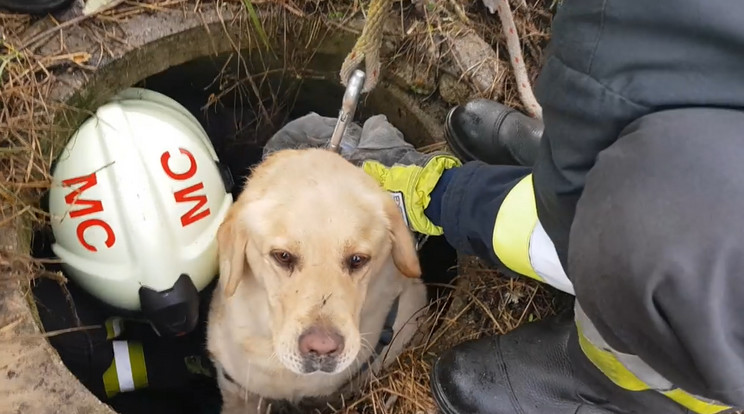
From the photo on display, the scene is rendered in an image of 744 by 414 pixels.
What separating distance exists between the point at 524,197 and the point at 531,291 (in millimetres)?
549

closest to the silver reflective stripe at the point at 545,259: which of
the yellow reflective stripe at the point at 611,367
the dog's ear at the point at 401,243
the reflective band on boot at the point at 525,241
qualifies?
the reflective band on boot at the point at 525,241

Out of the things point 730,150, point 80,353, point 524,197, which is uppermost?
point 730,150

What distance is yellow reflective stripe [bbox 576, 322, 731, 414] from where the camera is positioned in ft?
4.73

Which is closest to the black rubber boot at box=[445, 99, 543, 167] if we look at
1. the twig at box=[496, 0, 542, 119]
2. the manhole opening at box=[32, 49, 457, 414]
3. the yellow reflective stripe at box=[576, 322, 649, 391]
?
the twig at box=[496, 0, 542, 119]

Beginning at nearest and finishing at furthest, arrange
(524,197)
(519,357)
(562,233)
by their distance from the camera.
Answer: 1. (562,233)
2. (524,197)
3. (519,357)

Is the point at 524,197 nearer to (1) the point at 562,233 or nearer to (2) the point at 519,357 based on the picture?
(1) the point at 562,233

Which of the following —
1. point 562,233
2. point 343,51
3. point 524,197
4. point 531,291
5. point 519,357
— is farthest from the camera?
point 343,51

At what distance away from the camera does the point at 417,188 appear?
204 centimetres

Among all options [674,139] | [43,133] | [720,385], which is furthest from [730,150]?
[43,133]

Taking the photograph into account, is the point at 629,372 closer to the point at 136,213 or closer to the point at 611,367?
the point at 611,367

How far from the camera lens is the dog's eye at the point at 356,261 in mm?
1768

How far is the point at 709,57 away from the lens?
2.98 feet

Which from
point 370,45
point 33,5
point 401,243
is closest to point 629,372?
point 401,243

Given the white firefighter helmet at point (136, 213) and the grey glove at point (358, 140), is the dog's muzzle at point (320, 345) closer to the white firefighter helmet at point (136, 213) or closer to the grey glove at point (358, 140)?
the white firefighter helmet at point (136, 213)
